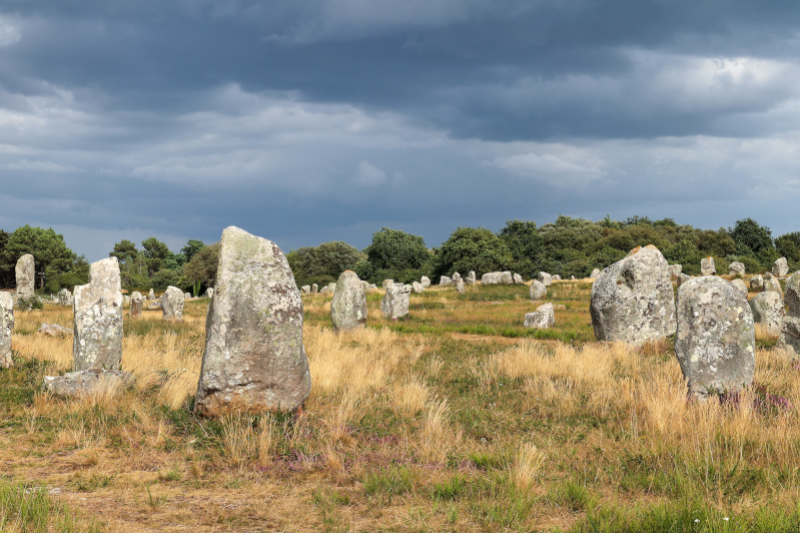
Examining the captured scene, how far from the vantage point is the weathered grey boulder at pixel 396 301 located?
29.6m

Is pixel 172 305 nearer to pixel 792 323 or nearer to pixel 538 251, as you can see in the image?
pixel 792 323

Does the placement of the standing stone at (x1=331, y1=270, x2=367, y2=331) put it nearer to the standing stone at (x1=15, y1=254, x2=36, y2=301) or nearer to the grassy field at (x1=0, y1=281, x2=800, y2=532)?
the grassy field at (x1=0, y1=281, x2=800, y2=532)

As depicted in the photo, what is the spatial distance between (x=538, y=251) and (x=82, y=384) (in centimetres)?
7038

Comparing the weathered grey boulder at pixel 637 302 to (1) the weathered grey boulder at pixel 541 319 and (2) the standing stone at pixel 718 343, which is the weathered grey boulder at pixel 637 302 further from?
(2) the standing stone at pixel 718 343

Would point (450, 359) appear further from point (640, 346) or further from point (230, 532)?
point (230, 532)

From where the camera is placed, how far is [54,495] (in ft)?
21.0

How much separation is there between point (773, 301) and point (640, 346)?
6144 mm

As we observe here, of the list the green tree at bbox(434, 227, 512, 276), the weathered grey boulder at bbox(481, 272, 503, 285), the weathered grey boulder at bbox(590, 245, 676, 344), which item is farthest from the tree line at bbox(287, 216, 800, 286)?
the weathered grey boulder at bbox(590, 245, 676, 344)

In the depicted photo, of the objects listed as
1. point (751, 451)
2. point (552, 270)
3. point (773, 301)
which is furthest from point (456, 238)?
point (751, 451)

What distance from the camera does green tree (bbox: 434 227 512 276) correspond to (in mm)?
66750

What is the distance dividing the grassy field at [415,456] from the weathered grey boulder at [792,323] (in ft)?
2.67

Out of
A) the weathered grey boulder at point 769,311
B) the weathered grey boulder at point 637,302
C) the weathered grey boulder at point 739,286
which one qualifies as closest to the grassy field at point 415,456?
the weathered grey boulder at point 739,286

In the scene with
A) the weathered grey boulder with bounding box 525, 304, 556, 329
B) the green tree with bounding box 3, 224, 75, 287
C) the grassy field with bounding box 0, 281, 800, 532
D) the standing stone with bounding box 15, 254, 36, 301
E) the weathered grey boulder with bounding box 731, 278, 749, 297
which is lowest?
the grassy field with bounding box 0, 281, 800, 532

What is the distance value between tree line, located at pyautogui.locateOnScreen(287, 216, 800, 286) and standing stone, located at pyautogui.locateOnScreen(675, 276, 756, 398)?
49624mm
